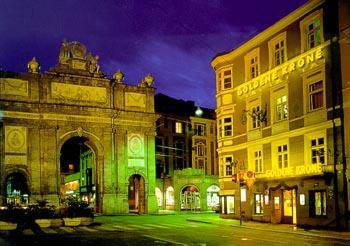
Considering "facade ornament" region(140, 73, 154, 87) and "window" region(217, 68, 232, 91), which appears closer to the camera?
"window" region(217, 68, 232, 91)

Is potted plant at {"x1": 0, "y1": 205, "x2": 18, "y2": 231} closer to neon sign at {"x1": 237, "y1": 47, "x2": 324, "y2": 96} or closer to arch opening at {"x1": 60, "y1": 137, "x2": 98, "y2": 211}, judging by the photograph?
neon sign at {"x1": 237, "y1": 47, "x2": 324, "y2": 96}

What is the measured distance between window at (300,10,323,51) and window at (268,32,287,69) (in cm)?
215

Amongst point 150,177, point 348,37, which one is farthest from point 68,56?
point 348,37

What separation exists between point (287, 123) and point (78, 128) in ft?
92.6

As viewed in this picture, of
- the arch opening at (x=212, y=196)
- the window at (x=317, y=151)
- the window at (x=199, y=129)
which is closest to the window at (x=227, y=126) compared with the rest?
the window at (x=317, y=151)

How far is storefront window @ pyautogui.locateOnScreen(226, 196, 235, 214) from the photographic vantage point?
4144 cm

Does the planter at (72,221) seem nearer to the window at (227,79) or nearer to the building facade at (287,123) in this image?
the building facade at (287,123)

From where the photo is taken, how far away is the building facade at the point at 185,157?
66625 millimetres

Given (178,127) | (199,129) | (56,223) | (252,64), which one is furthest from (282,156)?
(199,129)

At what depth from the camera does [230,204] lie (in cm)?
4191

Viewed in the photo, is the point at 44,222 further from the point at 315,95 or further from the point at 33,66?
the point at 33,66

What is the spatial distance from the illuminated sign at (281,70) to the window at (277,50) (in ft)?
2.06

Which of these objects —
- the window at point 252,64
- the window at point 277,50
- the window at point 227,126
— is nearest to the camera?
the window at point 277,50

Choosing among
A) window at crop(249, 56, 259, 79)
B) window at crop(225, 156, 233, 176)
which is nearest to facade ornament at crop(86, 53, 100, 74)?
window at crop(225, 156, 233, 176)
